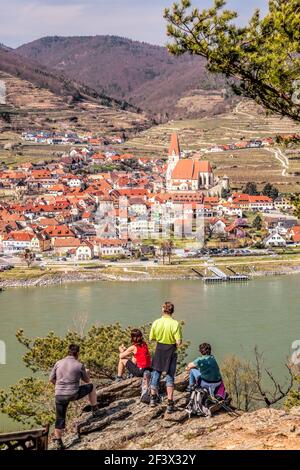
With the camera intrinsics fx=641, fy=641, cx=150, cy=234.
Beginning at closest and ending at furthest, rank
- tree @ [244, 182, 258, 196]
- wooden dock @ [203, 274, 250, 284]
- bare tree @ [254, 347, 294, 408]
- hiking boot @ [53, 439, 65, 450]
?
hiking boot @ [53, 439, 65, 450], bare tree @ [254, 347, 294, 408], wooden dock @ [203, 274, 250, 284], tree @ [244, 182, 258, 196]

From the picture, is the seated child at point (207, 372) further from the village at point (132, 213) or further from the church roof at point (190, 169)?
the church roof at point (190, 169)

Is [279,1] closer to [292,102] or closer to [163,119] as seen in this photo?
[292,102]

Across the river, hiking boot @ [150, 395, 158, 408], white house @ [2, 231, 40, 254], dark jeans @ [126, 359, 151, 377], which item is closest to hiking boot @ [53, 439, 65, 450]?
hiking boot @ [150, 395, 158, 408]

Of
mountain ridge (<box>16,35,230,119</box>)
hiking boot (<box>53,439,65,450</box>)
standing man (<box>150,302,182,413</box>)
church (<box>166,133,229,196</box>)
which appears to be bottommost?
hiking boot (<box>53,439,65,450</box>)

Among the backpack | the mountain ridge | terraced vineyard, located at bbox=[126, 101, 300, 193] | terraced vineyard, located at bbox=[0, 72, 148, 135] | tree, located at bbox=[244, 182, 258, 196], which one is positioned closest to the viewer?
the backpack

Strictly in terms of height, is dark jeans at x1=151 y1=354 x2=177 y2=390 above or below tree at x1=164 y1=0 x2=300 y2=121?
below

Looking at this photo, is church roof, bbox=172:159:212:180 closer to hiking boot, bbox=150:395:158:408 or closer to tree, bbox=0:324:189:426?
tree, bbox=0:324:189:426

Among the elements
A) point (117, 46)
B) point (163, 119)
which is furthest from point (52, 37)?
point (163, 119)

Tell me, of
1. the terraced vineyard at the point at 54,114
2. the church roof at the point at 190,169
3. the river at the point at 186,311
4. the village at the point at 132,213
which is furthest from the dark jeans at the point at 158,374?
the terraced vineyard at the point at 54,114
